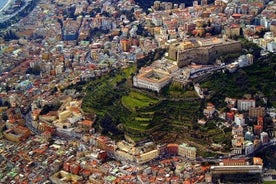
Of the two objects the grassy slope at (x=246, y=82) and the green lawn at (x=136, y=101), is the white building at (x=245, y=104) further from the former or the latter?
the green lawn at (x=136, y=101)

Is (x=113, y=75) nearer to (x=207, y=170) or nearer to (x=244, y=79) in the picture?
(x=244, y=79)

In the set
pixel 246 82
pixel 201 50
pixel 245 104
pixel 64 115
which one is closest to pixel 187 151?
pixel 245 104

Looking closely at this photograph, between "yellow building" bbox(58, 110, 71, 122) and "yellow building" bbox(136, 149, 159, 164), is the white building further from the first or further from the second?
"yellow building" bbox(58, 110, 71, 122)

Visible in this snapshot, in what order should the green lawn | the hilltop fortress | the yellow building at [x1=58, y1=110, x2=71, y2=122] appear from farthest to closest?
the hilltop fortress < the yellow building at [x1=58, y1=110, x2=71, y2=122] < the green lawn

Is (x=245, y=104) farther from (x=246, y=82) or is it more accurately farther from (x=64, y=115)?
(x=64, y=115)

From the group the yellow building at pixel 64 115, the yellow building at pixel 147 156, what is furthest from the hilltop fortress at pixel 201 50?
the yellow building at pixel 147 156

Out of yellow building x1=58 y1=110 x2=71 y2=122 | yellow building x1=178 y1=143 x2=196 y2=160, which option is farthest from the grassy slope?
yellow building x1=58 y1=110 x2=71 y2=122
